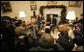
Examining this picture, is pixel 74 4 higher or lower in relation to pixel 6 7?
higher

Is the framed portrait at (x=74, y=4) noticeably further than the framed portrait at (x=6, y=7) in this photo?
Yes

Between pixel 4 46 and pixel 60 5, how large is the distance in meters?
6.83

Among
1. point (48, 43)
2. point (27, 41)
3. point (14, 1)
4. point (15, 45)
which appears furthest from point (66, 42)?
point (14, 1)

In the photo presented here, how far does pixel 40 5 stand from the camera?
803cm

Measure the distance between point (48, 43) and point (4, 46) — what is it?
688mm

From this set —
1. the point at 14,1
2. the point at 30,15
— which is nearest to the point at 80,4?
the point at 30,15

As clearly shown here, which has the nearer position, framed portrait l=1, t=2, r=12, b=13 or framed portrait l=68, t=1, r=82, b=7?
framed portrait l=1, t=2, r=12, b=13

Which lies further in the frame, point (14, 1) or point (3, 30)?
point (14, 1)

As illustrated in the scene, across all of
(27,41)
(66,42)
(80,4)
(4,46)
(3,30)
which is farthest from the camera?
(80,4)

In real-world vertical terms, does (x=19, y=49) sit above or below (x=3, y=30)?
below

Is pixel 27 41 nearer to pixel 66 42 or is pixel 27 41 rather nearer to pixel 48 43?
pixel 48 43

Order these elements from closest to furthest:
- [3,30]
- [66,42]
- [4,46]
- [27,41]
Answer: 1. [4,46]
2. [27,41]
3. [3,30]
4. [66,42]

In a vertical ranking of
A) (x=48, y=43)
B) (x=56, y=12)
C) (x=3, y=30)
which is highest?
(x=56, y=12)

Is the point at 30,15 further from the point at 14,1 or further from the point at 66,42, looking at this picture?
the point at 66,42
